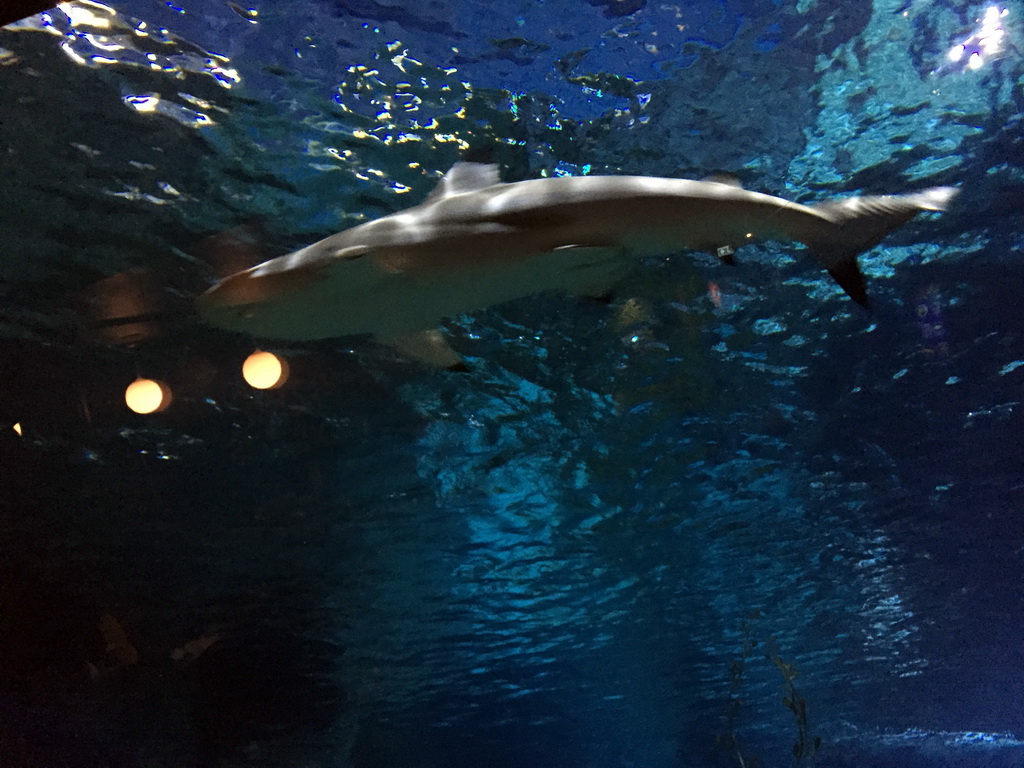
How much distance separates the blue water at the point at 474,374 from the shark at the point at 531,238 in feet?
3.04

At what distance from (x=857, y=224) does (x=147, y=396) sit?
9773 mm

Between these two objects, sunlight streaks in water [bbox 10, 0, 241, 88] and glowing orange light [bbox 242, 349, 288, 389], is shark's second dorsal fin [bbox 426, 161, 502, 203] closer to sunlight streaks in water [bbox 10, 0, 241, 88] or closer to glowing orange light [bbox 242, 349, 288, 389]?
sunlight streaks in water [bbox 10, 0, 241, 88]

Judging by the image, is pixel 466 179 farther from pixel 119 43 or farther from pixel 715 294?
pixel 715 294

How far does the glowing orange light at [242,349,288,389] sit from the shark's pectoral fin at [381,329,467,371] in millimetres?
5190

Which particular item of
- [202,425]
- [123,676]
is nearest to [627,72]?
[202,425]

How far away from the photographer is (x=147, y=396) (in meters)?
9.63

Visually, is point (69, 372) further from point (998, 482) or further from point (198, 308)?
point (998, 482)

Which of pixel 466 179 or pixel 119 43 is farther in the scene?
pixel 119 43

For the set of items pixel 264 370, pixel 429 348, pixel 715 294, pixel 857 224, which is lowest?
pixel 857 224

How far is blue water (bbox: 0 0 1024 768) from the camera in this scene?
232 inches

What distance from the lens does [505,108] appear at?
6.26 metres

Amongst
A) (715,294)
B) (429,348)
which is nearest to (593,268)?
(429,348)

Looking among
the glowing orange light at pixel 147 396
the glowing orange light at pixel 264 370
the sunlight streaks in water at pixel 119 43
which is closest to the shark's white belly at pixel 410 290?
the sunlight streaks in water at pixel 119 43

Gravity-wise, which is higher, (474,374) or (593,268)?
(474,374)
